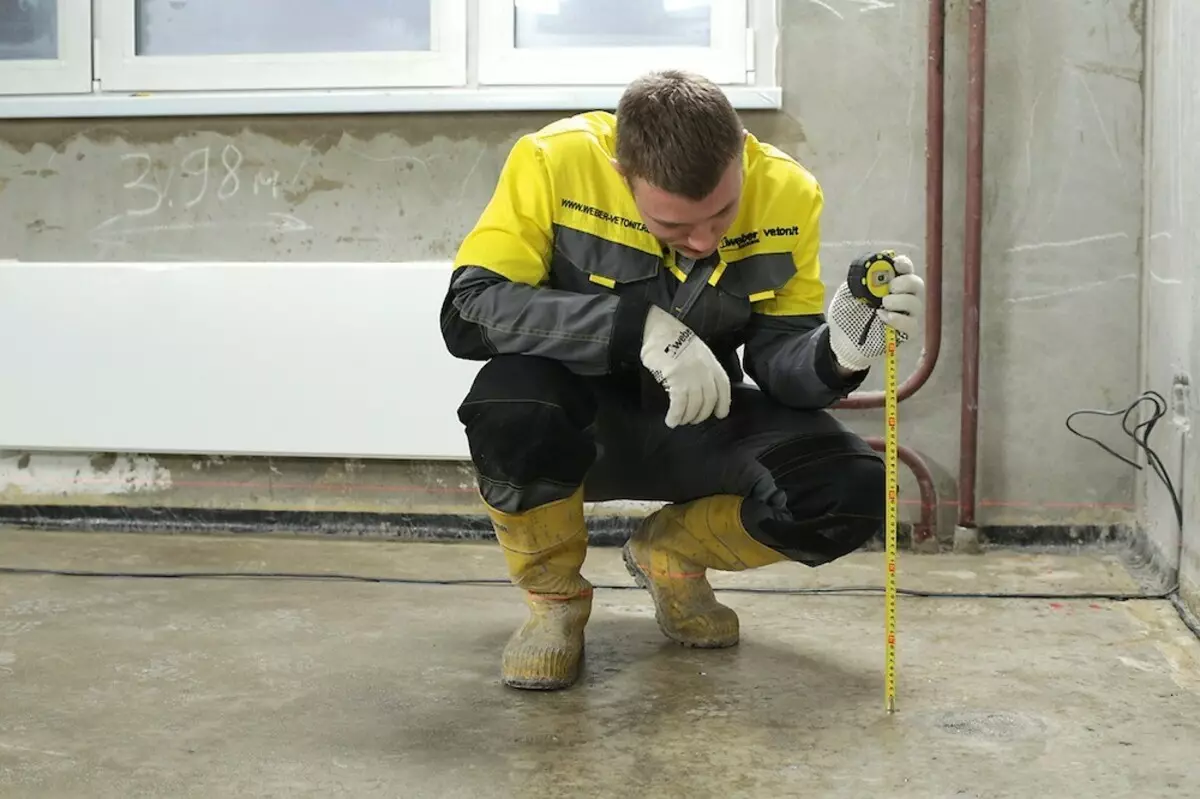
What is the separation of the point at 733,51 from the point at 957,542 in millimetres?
1167

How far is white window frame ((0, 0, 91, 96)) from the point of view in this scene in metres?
2.89

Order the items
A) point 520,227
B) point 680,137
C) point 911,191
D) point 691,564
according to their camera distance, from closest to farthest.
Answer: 1. point 680,137
2. point 520,227
3. point 691,564
4. point 911,191

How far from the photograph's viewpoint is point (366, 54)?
9.20 ft

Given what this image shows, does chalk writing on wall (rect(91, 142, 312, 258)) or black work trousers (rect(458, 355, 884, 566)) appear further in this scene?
chalk writing on wall (rect(91, 142, 312, 258))

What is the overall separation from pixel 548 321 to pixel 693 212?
250mm

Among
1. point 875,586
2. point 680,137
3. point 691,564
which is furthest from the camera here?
point 875,586

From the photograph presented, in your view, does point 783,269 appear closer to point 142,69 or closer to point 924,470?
point 924,470

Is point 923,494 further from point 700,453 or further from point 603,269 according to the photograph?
point 603,269

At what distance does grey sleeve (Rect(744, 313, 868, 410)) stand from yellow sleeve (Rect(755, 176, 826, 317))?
0.6 inches

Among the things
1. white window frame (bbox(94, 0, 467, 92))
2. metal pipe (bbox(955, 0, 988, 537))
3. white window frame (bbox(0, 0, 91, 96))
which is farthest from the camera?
white window frame (bbox(0, 0, 91, 96))

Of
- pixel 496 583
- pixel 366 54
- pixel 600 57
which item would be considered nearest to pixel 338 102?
pixel 366 54

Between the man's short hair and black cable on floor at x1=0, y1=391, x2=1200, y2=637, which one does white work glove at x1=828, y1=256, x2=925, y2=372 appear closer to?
the man's short hair

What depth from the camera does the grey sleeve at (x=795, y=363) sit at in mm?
1679

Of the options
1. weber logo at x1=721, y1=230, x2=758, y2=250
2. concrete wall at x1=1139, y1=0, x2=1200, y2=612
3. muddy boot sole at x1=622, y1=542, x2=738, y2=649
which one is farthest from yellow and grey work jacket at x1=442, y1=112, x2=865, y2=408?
concrete wall at x1=1139, y1=0, x2=1200, y2=612
